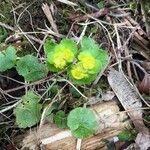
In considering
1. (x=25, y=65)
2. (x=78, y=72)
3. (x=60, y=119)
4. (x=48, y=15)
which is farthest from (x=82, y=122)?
(x=48, y=15)

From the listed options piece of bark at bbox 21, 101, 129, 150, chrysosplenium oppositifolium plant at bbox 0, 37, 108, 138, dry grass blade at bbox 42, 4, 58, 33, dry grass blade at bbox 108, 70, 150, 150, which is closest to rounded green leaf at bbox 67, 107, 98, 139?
chrysosplenium oppositifolium plant at bbox 0, 37, 108, 138

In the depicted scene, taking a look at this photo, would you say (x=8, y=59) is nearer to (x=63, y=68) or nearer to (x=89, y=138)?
(x=63, y=68)

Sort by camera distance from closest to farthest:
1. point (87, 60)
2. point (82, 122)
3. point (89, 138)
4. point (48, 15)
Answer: point (87, 60) < point (82, 122) < point (89, 138) < point (48, 15)

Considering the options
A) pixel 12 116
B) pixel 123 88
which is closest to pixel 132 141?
pixel 123 88

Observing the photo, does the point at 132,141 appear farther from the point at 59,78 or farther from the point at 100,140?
the point at 59,78

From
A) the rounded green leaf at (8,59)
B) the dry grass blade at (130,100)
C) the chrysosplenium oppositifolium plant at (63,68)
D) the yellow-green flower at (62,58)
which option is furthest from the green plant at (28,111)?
the dry grass blade at (130,100)

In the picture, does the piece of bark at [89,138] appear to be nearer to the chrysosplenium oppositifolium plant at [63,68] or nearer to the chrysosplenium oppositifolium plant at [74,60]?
the chrysosplenium oppositifolium plant at [63,68]
